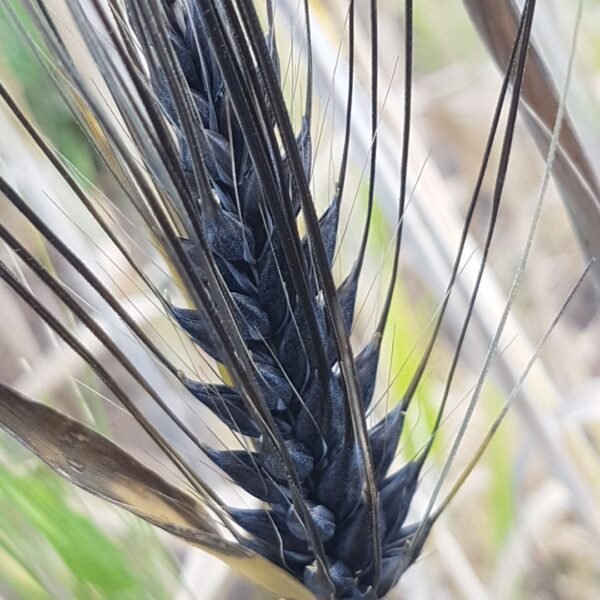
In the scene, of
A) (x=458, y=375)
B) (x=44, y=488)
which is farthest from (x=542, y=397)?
(x=44, y=488)

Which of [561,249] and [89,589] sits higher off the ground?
[89,589]

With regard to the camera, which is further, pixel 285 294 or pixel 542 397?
pixel 542 397

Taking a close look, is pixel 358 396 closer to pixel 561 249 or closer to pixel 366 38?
pixel 366 38

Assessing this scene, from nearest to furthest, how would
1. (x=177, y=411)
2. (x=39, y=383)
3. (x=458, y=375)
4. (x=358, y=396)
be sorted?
1. (x=358, y=396)
2. (x=39, y=383)
3. (x=177, y=411)
4. (x=458, y=375)

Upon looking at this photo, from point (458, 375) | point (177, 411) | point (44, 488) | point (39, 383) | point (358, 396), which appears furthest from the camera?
point (458, 375)

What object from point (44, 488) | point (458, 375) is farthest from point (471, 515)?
point (44, 488)

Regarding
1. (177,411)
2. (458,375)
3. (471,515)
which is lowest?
(471,515)

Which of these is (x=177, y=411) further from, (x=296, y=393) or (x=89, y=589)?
(x=296, y=393)
